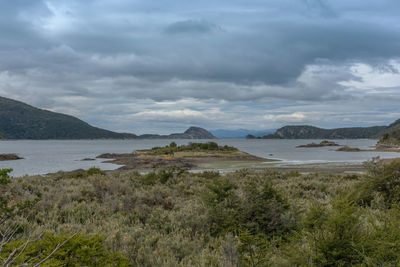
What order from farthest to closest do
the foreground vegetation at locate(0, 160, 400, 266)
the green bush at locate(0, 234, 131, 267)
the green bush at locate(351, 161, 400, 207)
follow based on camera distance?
the green bush at locate(351, 161, 400, 207) < the foreground vegetation at locate(0, 160, 400, 266) < the green bush at locate(0, 234, 131, 267)

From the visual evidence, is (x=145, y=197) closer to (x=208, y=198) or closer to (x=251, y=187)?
(x=208, y=198)

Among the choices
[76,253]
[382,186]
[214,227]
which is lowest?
[214,227]

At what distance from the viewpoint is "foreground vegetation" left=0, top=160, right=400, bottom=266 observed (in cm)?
411

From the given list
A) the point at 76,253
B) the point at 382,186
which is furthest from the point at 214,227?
the point at 382,186

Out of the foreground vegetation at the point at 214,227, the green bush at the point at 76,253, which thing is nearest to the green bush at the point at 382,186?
the foreground vegetation at the point at 214,227

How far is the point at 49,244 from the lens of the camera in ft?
14.2

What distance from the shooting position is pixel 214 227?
706 centimetres

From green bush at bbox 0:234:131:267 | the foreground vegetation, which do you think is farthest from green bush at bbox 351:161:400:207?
green bush at bbox 0:234:131:267

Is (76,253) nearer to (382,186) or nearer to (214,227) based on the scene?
(214,227)

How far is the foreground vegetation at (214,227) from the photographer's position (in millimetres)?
4105

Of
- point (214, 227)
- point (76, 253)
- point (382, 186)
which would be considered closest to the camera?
point (76, 253)

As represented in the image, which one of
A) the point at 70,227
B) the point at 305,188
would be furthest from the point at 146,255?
the point at 305,188

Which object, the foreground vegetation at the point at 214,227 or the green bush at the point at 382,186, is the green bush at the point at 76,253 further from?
the green bush at the point at 382,186

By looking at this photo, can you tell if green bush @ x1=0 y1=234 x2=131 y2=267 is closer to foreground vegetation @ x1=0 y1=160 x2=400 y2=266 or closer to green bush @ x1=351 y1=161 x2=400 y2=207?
foreground vegetation @ x1=0 y1=160 x2=400 y2=266
